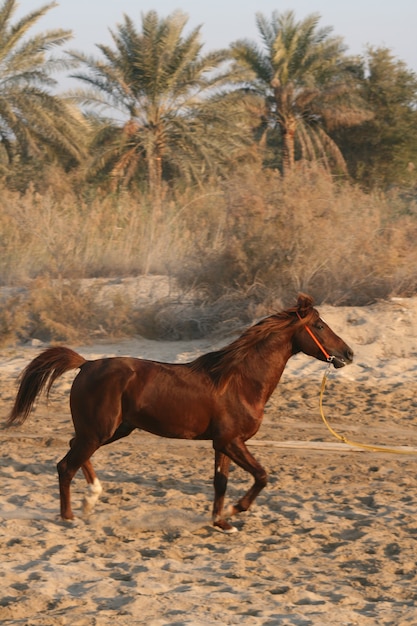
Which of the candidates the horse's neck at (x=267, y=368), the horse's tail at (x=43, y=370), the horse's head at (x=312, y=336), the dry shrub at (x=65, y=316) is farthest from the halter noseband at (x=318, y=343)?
the dry shrub at (x=65, y=316)

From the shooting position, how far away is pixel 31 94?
82.5 feet

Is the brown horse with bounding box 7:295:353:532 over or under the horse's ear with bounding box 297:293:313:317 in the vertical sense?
under

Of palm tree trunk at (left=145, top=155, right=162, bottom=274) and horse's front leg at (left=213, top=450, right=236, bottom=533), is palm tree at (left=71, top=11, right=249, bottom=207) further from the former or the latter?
horse's front leg at (left=213, top=450, right=236, bottom=533)

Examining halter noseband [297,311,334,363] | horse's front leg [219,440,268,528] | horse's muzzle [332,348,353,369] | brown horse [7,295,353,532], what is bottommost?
horse's front leg [219,440,268,528]

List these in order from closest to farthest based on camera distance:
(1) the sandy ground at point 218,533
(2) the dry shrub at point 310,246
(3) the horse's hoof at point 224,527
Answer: (1) the sandy ground at point 218,533, (3) the horse's hoof at point 224,527, (2) the dry shrub at point 310,246

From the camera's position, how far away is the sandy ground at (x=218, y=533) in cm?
508

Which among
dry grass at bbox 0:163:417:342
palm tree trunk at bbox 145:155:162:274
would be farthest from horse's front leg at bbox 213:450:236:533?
palm tree trunk at bbox 145:155:162:274

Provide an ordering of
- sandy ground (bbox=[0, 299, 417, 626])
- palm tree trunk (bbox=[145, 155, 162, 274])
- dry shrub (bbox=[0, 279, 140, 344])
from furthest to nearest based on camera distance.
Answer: palm tree trunk (bbox=[145, 155, 162, 274]) < dry shrub (bbox=[0, 279, 140, 344]) < sandy ground (bbox=[0, 299, 417, 626])

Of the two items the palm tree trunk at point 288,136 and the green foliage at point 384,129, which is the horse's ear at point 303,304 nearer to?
the palm tree trunk at point 288,136

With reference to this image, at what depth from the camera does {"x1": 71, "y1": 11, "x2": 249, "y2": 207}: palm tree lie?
25922 millimetres

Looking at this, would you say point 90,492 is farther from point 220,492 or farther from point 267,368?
point 267,368

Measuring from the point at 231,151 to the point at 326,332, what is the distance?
20.1 metres

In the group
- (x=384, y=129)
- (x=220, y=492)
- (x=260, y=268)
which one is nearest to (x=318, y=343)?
(x=220, y=492)

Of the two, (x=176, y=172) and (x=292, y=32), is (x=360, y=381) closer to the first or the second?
(x=176, y=172)
